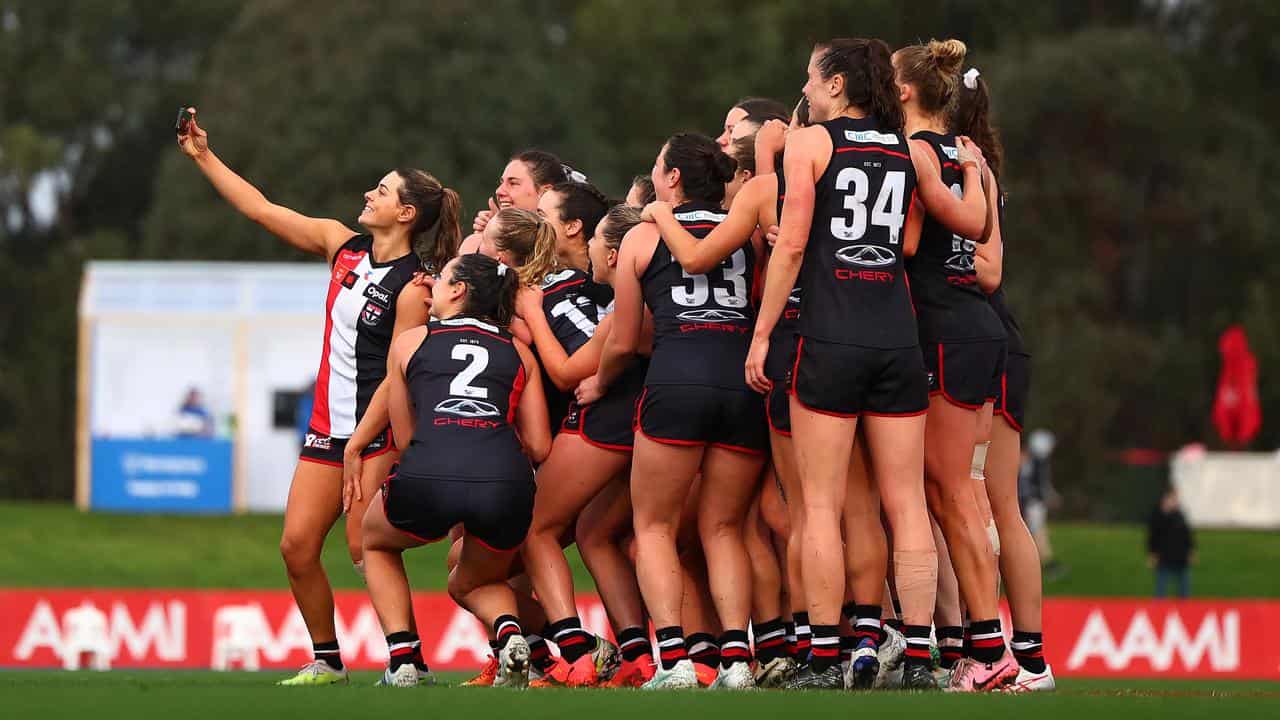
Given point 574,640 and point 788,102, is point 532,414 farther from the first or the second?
point 788,102

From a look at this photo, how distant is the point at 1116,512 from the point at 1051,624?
59.6ft

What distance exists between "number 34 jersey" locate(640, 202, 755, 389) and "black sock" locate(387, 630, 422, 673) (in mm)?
1431

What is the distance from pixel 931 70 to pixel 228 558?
17.0 meters

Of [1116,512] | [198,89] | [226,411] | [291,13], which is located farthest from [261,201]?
[198,89]

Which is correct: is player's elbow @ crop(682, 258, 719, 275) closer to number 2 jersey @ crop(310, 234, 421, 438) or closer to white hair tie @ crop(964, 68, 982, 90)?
white hair tie @ crop(964, 68, 982, 90)

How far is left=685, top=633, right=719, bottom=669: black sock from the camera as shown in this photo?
817cm

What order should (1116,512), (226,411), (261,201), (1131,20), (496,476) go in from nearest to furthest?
(496,476), (261,201), (226,411), (1116,512), (1131,20)

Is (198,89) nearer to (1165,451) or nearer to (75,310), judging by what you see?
(75,310)

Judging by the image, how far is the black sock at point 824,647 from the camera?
24.0ft

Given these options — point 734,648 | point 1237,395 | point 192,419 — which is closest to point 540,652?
point 734,648

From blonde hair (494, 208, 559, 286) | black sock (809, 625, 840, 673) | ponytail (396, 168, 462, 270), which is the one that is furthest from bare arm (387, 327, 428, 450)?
black sock (809, 625, 840, 673)

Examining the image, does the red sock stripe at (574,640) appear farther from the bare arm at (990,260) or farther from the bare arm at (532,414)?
Result: the bare arm at (990,260)

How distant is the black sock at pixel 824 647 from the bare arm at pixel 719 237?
1435 mm

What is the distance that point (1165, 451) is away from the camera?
42.2 m
